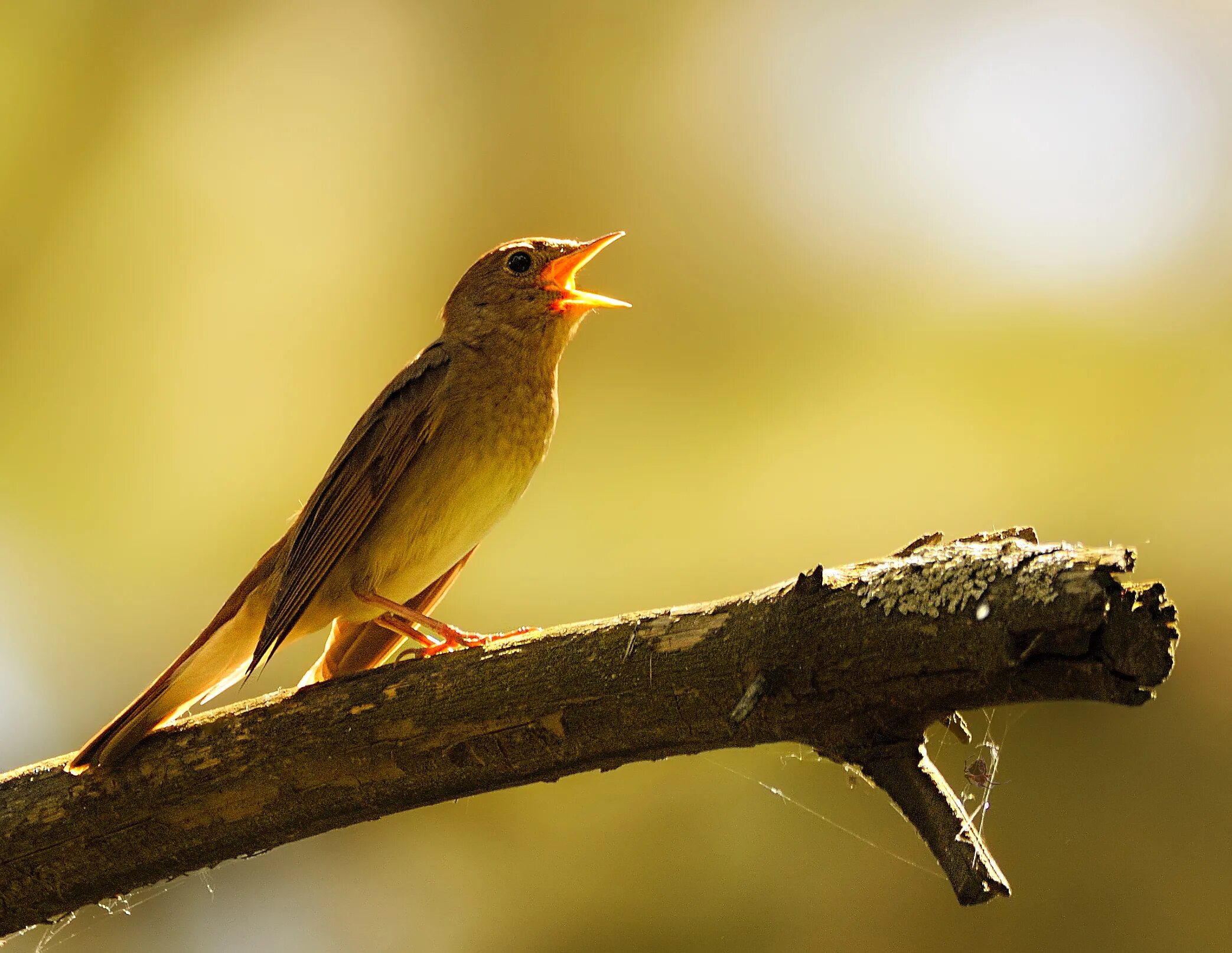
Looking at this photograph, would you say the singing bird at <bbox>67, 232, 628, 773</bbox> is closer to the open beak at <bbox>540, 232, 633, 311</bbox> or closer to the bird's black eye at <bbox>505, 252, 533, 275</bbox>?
the open beak at <bbox>540, 232, 633, 311</bbox>

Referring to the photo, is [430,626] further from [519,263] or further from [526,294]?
[519,263]

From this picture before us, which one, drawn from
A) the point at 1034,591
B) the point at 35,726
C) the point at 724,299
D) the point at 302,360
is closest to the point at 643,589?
the point at 724,299

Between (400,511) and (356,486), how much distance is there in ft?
0.56

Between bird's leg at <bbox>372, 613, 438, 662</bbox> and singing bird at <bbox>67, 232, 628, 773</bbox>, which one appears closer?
singing bird at <bbox>67, 232, 628, 773</bbox>

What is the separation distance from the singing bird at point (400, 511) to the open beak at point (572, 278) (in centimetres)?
25

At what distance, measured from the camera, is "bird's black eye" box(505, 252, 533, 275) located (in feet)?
12.4

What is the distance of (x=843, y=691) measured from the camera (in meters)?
1.98

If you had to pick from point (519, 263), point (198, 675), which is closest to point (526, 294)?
point (519, 263)

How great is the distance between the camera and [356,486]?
3264 millimetres

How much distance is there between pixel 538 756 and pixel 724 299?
12.3 ft

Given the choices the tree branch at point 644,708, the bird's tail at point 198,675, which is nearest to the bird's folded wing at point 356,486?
the bird's tail at point 198,675

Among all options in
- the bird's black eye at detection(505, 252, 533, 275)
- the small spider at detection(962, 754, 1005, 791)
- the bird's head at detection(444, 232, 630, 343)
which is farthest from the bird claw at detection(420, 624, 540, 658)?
the bird's black eye at detection(505, 252, 533, 275)

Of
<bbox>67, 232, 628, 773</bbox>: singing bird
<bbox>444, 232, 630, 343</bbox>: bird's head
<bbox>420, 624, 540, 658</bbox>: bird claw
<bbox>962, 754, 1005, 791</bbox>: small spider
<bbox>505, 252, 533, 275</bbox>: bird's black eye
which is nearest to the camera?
<bbox>962, 754, 1005, 791</bbox>: small spider

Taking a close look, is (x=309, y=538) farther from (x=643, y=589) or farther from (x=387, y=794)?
(x=643, y=589)
